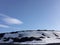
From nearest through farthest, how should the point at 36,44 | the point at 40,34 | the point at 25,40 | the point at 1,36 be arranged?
the point at 36,44 < the point at 25,40 < the point at 40,34 < the point at 1,36

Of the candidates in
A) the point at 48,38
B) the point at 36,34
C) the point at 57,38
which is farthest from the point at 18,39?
the point at 57,38

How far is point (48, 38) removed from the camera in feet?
24.7

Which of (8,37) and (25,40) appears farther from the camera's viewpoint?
(8,37)

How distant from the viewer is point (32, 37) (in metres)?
7.41

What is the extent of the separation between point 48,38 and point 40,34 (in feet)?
1.84

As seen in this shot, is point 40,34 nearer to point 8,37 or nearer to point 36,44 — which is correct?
point 36,44

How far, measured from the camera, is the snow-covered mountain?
284 inches

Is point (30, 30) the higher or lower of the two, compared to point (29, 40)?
higher

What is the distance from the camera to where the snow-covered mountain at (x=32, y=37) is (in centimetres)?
721

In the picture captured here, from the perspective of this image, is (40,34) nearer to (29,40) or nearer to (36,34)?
(36,34)

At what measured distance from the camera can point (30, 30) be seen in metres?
8.28

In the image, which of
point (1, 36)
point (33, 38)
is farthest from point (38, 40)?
point (1, 36)

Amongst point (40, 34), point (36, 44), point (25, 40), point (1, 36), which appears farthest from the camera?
point (1, 36)

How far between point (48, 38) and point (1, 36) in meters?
2.94
